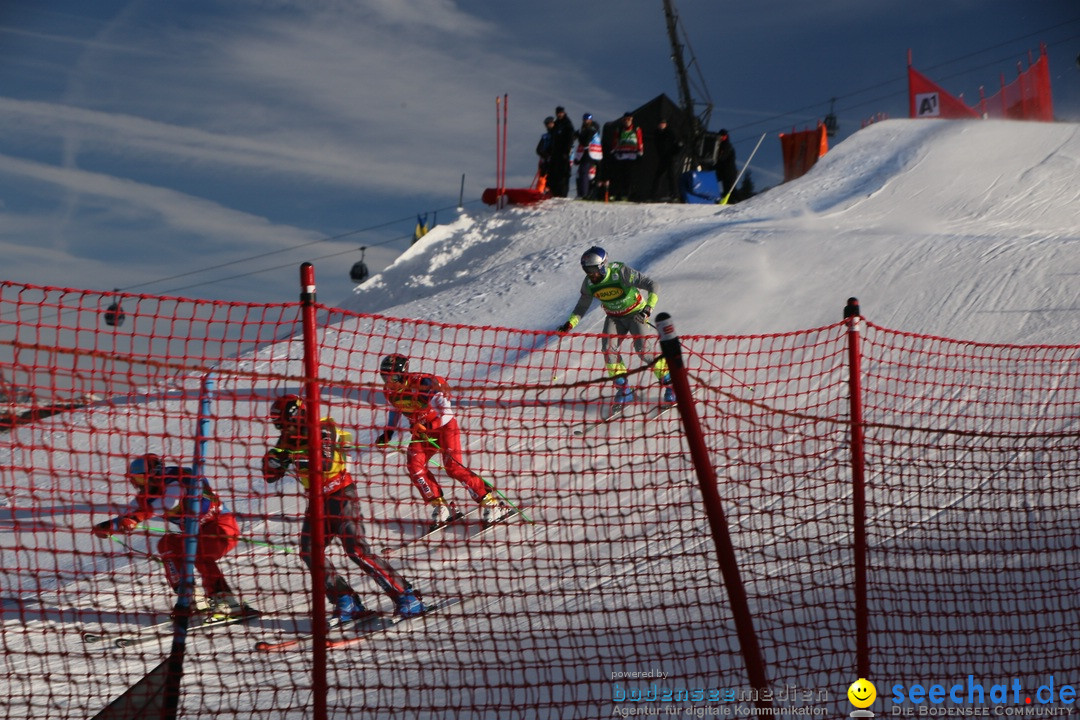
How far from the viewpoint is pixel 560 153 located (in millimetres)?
19750

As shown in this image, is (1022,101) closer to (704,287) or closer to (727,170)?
(727,170)

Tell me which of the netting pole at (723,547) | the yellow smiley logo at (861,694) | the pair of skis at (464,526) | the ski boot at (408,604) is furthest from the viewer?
the pair of skis at (464,526)

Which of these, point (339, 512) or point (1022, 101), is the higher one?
point (1022, 101)

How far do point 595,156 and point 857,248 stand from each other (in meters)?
8.50

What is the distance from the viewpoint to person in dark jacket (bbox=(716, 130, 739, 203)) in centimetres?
2114

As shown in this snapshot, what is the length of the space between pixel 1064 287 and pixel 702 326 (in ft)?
12.3

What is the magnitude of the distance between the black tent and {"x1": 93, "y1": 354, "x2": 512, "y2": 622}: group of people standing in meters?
16.6

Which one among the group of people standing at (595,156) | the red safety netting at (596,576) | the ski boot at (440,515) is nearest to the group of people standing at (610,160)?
the group of people standing at (595,156)

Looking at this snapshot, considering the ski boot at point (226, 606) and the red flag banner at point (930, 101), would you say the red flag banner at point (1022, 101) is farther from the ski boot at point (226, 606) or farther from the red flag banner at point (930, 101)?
the ski boot at point (226, 606)

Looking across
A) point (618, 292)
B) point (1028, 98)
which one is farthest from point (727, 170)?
point (618, 292)

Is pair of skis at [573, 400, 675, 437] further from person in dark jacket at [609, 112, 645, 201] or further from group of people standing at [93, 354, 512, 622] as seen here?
person in dark jacket at [609, 112, 645, 201]

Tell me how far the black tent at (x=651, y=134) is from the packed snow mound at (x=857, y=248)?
293 cm

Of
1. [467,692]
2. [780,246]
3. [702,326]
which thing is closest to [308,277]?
[467,692]

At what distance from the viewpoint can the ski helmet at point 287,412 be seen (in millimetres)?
4085
